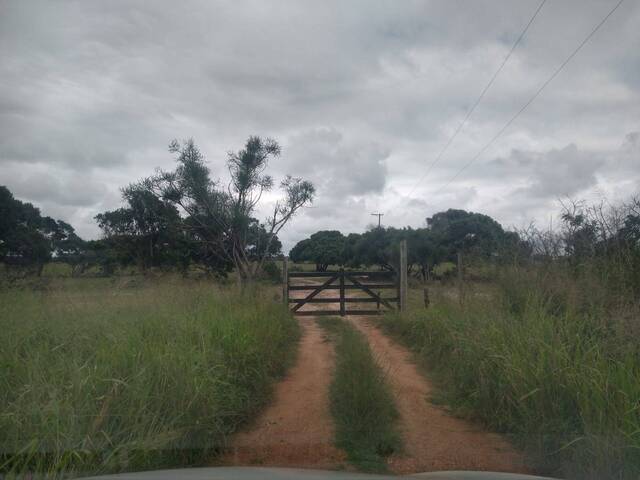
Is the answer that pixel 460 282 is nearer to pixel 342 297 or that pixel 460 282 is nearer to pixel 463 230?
pixel 342 297

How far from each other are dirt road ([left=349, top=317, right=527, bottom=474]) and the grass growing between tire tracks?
0.54ft

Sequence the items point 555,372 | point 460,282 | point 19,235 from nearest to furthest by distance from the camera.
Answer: point 555,372 < point 460,282 < point 19,235

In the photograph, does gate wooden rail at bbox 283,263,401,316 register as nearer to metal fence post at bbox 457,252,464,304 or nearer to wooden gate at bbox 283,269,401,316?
wooden gate at bbox 283,269,401,316

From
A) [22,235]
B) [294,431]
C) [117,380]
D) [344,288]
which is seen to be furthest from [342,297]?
[117,380]

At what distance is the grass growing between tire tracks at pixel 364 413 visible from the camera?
5.43 m

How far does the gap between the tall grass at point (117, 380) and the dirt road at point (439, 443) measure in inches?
75.2

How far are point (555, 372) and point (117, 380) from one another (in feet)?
14.1

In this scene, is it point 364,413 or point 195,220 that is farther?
point 195,220

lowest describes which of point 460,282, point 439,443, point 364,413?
point 439,443

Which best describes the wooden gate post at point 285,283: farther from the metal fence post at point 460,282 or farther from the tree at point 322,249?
the tree at point 322,249

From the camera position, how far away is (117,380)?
476 centimetres

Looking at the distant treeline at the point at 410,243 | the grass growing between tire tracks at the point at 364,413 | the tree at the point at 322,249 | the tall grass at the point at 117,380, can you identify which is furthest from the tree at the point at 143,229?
the tree at the point at 322,249

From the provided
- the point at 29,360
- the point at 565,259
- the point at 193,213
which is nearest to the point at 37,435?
the point at 29,360

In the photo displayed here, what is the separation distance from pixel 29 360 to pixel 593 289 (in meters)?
7.14
